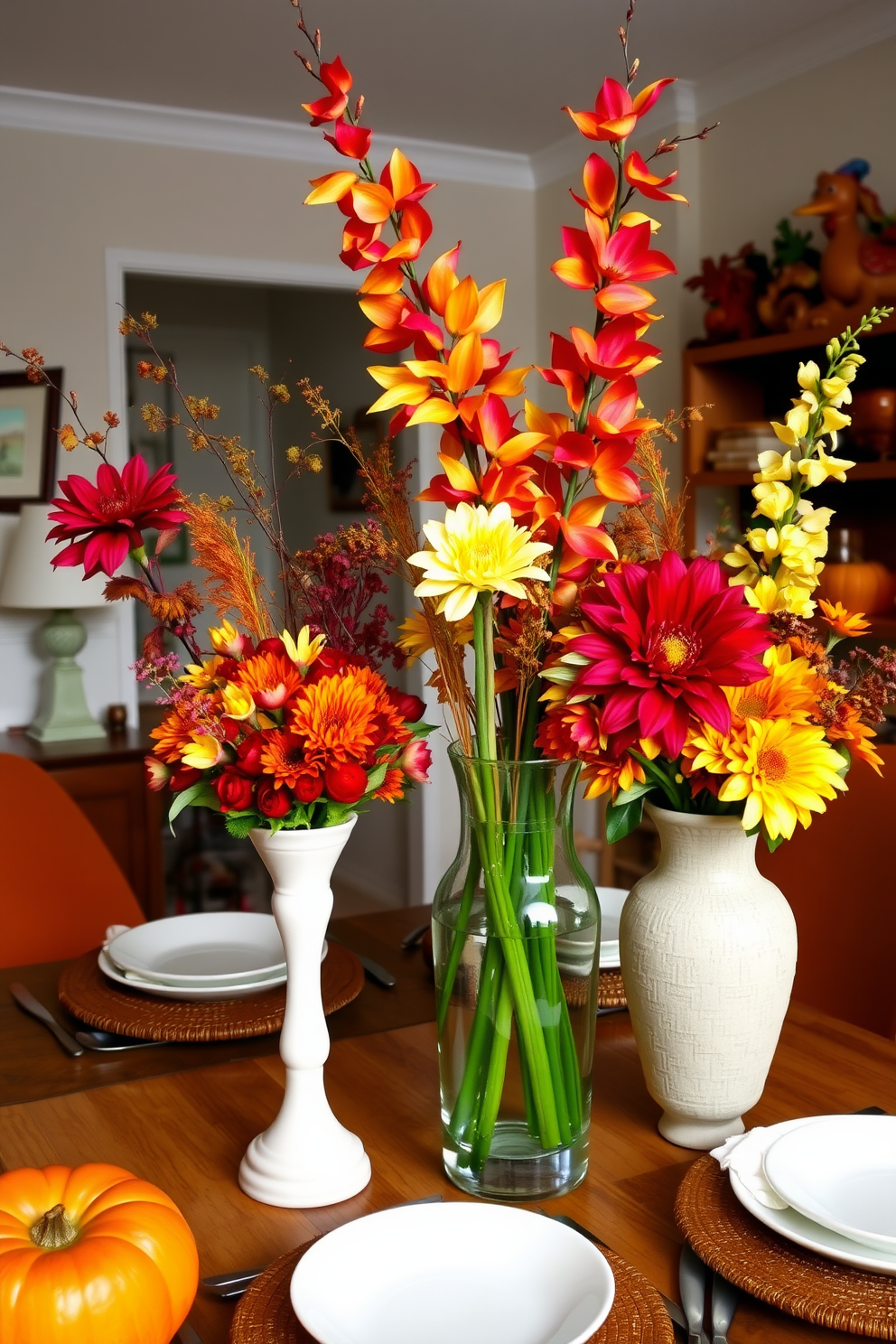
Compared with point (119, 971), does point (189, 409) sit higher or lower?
higher

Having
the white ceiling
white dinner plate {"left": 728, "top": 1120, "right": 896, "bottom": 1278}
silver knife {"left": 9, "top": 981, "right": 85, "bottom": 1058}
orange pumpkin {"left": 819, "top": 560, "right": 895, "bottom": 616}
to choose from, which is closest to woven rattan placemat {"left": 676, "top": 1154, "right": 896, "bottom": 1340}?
white dinner plate {"left": 728, "top": 1120, "right": 896, "bottom": 1278}

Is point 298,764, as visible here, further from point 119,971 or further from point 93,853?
point 93,853

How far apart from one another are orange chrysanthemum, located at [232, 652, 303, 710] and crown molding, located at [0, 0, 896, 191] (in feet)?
9.78

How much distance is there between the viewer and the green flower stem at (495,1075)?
933 millimetres

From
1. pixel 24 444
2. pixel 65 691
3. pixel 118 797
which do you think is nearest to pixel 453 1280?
pixel 118 797

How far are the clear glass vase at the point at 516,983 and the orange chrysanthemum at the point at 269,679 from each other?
139mm

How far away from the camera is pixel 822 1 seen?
10.2 feet

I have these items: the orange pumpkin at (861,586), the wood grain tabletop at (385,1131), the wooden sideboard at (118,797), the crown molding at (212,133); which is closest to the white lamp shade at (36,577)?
the wooden sideboard at (118,797)

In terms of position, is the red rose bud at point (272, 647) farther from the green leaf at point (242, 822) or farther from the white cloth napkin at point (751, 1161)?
the white cloth napkin at point (751, 1161)

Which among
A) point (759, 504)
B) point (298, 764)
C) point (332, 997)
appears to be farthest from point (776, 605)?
point (332, 997)

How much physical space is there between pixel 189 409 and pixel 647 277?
14.0 inches

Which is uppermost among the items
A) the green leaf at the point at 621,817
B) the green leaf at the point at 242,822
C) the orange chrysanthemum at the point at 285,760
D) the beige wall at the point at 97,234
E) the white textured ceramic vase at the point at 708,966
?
the beige wall at the point at 97,234

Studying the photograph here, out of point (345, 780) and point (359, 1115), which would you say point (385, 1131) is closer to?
point (359, 1115)

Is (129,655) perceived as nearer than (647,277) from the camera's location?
No
